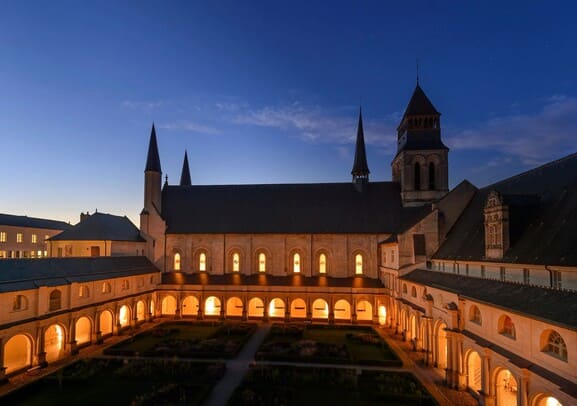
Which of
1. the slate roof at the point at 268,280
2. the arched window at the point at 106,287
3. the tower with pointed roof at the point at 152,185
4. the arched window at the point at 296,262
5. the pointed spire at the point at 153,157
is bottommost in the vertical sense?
the slate roof at the point at 268,280

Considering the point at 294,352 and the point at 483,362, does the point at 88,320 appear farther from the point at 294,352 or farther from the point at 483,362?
the point at 483,362

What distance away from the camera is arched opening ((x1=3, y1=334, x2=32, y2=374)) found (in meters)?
30.6

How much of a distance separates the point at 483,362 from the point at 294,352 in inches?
655

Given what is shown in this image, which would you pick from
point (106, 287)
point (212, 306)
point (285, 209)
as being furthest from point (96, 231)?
point (285, 209)

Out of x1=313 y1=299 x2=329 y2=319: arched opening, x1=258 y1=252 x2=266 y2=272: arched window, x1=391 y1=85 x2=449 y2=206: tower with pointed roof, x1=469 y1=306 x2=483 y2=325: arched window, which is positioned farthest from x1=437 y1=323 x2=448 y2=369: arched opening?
x1=258 y1=252 x2=266 y2=272: arched window

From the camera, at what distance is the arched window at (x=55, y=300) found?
33.6 metres

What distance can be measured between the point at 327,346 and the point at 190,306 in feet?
76.0

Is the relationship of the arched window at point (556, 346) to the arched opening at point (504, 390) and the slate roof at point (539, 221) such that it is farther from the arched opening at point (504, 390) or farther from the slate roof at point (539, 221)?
the arched opening at point (504, 390)

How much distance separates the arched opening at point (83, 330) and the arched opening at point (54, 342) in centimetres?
229

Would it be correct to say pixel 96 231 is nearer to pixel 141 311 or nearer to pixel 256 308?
pixel 141 311

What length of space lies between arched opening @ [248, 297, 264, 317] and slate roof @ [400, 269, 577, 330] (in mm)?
24596

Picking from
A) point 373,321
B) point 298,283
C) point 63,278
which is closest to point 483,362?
point 373,321

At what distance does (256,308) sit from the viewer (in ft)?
163

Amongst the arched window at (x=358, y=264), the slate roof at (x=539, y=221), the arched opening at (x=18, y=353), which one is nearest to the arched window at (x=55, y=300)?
the arched opening at (x=18, y=353)
